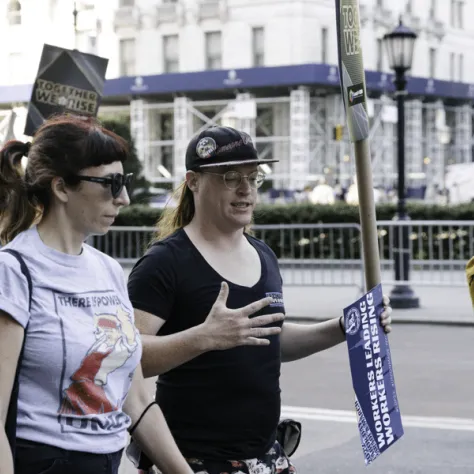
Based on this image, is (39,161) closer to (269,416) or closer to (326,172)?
(269,416)

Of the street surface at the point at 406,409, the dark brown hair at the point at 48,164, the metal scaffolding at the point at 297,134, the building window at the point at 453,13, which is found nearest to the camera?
the dark brown hair at the point at 48,164

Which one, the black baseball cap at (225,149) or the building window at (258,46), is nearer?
the black baseball cap at (225,149)

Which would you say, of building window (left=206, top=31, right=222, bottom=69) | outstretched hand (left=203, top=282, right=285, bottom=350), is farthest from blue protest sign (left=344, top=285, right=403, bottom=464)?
building window (left=206, top=31, right=222, bottom=69)

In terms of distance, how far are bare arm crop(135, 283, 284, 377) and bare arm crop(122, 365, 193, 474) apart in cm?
10

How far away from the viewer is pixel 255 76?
147ft

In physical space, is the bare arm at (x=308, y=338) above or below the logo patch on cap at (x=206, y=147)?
below

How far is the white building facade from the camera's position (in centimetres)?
4484

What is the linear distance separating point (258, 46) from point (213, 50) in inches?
87.6

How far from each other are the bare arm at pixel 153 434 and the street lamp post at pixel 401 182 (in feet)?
39.6

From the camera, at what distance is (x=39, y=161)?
2.85 meters

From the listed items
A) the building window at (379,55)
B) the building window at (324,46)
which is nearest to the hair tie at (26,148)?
the building window at (324,46)

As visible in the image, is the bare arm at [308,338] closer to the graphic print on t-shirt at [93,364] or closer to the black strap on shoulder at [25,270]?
the graphic print on t-shirt at [93,364]

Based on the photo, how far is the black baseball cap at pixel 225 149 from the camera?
11.1 ft

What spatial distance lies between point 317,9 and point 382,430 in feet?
142
